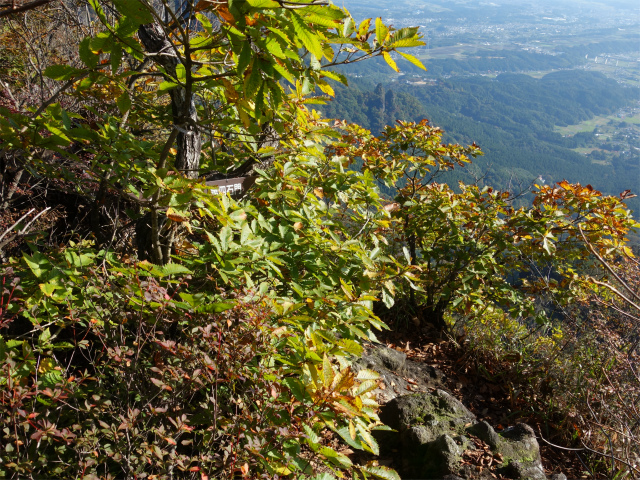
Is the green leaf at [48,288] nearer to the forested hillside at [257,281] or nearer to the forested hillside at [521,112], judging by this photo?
the forested hillside at [257,281]

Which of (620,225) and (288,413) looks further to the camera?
(620,225)

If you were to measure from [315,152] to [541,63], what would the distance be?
19173 centimetres

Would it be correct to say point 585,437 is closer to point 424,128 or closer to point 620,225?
point 620,225

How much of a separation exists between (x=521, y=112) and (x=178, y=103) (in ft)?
462

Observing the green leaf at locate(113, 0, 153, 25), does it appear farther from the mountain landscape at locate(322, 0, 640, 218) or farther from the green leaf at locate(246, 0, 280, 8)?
the mountain landscape at locate(322, 0, 640, 218)

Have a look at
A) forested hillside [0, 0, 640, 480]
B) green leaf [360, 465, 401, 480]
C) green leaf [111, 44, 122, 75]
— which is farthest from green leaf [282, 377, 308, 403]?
green leaf [111, 44, 122, 75]

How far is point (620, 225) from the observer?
3715 mm

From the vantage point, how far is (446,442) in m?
2.47

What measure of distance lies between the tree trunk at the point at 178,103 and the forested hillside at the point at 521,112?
205 ft

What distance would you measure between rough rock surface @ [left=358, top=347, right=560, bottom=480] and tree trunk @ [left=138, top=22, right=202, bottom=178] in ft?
5.73

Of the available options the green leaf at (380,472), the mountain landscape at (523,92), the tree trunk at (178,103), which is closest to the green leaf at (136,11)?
the tree trunk at (178,103)

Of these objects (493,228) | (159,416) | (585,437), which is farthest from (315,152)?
(585,437)

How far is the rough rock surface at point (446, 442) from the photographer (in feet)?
8.02

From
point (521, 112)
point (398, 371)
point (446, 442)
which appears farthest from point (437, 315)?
point (521, 112)
